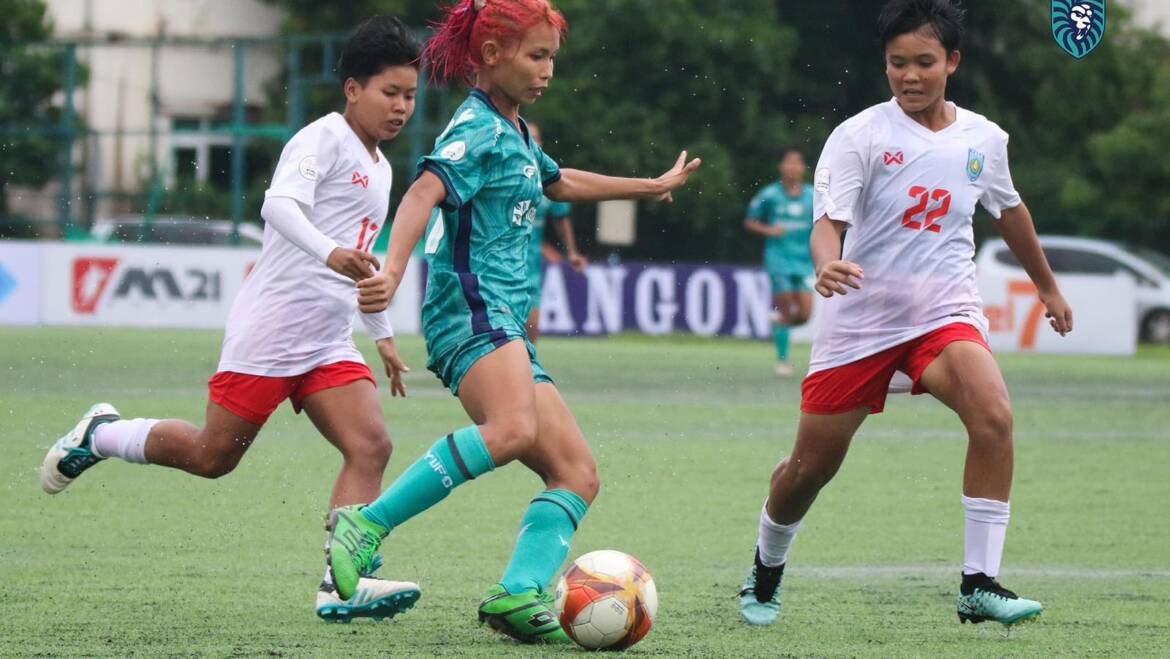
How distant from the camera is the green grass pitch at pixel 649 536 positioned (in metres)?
5.73

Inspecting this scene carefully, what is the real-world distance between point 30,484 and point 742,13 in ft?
96.1

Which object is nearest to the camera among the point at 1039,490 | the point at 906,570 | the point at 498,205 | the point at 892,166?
the point at 498,205

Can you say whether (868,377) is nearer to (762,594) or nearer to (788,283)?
(762,594)

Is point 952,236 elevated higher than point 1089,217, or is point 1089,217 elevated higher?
point 952,236

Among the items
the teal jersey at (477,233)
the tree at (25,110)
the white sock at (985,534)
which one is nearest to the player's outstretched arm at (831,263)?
the white sock at (985,534)

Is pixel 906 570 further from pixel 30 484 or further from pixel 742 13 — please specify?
pixel 742 13

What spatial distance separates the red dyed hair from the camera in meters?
5.72

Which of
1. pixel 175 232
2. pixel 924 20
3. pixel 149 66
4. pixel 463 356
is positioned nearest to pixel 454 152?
pixel 463 356

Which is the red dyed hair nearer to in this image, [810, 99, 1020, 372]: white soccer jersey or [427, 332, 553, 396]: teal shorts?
[427, 332, 553, 396]: teal shorts

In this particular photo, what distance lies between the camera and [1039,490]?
999 cm

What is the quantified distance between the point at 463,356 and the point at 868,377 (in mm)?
1327

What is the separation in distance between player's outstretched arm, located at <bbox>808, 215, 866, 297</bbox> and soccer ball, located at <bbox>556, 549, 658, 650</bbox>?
0.99 metres

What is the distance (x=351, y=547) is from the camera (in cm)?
530

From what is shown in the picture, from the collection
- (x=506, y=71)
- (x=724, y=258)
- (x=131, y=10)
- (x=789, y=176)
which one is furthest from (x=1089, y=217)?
(x=506, y=71)
